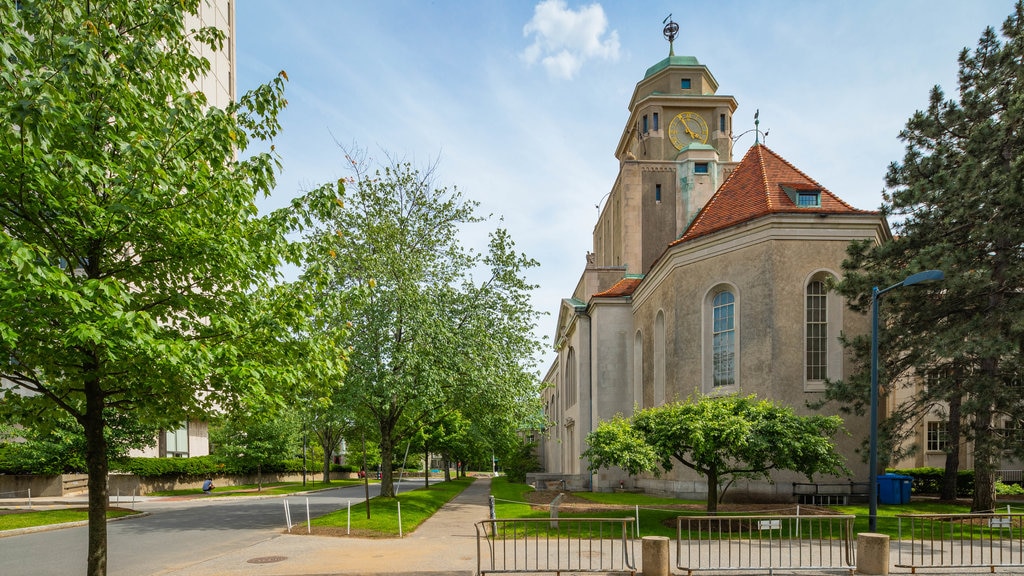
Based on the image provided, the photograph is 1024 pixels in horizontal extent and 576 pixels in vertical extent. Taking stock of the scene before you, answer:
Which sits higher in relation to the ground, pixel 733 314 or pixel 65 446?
pixel 733 314

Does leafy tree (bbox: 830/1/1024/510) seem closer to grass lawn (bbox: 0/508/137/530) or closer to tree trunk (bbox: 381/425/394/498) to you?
tree trunk (bbox: 381/425/394/498)

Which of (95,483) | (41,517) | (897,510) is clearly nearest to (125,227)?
(95,483)

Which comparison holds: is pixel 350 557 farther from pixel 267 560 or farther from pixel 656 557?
pixel 656 557

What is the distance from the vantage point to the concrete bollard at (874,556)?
11.0 meters

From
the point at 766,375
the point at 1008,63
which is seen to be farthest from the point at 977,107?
the point at 766,375

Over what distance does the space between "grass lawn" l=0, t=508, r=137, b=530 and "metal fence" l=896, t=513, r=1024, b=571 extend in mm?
22083

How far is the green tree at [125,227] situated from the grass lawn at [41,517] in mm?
12676

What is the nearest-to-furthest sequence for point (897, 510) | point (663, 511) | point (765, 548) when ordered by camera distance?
1. point (765, 548)
2. point (663, 511)
3. point (897, 510)

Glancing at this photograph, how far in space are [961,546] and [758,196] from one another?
16626mm

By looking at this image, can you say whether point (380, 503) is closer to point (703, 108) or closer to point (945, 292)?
point (945, 292)

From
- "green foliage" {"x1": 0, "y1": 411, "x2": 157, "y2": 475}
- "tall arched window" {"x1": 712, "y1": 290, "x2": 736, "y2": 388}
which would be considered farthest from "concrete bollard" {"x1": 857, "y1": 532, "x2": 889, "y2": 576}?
"green foliage" {"x1": 0, "y1": 411, "x2": 157, "y2": 475}

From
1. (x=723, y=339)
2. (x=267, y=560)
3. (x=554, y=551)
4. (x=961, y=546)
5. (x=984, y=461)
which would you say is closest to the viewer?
(x=961, y=546)

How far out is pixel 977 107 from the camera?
20.8 meters

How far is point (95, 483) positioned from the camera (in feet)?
29.1
